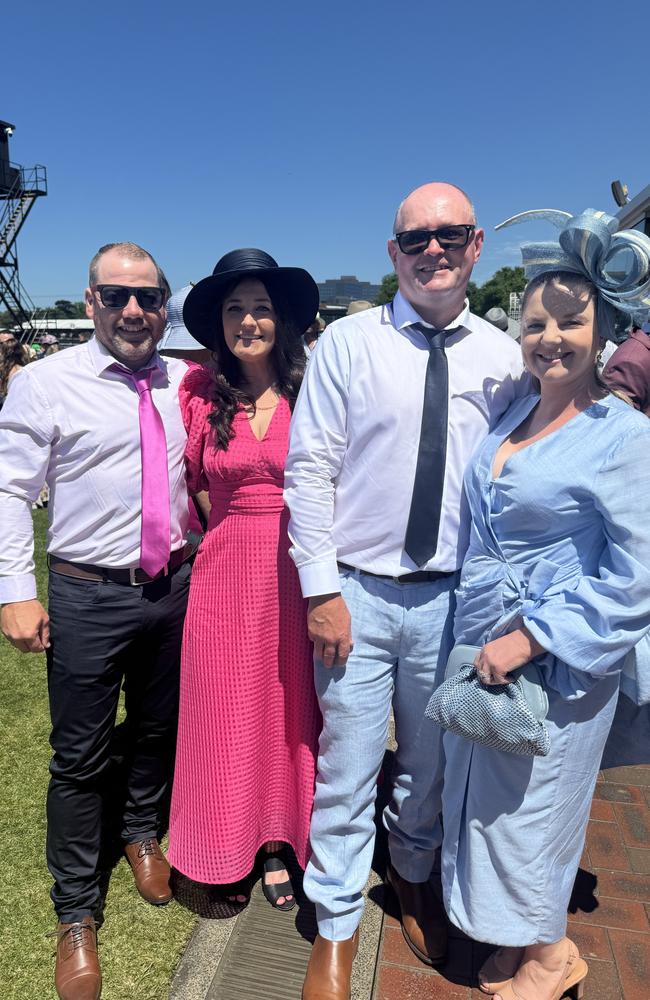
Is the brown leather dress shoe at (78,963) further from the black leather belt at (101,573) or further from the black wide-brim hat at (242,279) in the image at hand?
the black wide-brim hat at (242,279)

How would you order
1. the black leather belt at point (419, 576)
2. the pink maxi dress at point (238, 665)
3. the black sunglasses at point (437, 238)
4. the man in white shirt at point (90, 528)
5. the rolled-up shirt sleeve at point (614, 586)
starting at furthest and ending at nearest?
1. the pink maxi dress at point (238, 665)
2. the man in white shirt at point (90, 528)
3. the black leather belt at point (419, 576)
4. the black sunglasses at point (437, 238)
5. the rolled-up shirt sleeve at point (614, 586)

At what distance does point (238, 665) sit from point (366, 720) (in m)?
→ 0.49

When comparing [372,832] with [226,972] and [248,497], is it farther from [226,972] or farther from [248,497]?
[248,497]

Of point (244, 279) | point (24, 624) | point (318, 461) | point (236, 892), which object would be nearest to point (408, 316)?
point (318, 461)

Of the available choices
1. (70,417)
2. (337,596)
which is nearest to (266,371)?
(70,417)

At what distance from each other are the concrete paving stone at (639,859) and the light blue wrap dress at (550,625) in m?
0.85

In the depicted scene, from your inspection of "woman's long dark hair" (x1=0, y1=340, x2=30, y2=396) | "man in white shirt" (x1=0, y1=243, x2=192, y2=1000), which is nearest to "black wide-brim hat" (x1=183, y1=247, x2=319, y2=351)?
"man in white shirt" (x1=0, y1=243, x2=192, y2=1000)

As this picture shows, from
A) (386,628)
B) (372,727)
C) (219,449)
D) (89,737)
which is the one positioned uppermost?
(219,449)

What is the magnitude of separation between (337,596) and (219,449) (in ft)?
2.16

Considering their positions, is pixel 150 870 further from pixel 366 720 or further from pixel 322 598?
pixel 322 598

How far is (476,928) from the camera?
1.98m

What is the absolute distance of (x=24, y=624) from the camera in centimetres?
217

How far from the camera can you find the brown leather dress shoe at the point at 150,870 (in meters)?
2.55

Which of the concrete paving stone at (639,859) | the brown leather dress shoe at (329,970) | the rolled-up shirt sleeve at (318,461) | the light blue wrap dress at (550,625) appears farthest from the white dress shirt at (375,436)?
the concrete paving stone at (639,859)
